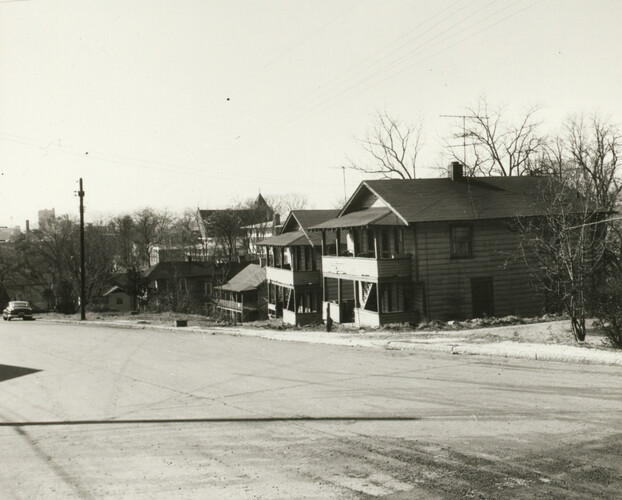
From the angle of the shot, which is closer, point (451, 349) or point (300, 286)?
point (451, 349)

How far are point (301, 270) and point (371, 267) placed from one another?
12.5m

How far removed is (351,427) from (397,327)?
1614 centimetres

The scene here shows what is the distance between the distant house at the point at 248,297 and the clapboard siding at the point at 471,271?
85.3ft

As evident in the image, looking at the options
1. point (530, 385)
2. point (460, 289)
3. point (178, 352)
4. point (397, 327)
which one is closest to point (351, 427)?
point (530, 385)

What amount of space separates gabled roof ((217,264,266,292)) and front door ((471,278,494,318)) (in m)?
28.3

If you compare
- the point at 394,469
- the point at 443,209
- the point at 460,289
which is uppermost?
the point at 443,209

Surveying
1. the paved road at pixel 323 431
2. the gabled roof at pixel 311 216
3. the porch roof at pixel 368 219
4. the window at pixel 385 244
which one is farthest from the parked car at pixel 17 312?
the paved road at pixel 323 431

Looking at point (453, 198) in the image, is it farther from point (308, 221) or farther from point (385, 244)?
point (308, 221)

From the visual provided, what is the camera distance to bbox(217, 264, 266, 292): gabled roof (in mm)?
55544

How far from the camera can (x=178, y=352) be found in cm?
2156

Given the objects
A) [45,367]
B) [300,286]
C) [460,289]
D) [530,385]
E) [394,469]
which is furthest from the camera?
[300,286]

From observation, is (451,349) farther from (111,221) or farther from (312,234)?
(111,221)

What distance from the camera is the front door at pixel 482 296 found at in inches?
1145

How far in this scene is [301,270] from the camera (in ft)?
134
